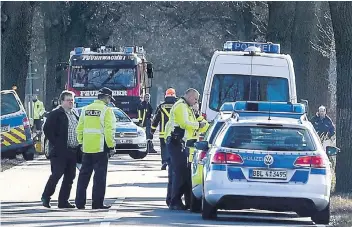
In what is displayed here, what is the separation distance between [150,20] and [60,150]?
3669 cm

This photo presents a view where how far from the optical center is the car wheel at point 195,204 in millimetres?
17497

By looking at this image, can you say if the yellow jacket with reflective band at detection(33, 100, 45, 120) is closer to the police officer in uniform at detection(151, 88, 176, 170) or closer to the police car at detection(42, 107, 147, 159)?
the police car at detection(42, 107, 147, 159)

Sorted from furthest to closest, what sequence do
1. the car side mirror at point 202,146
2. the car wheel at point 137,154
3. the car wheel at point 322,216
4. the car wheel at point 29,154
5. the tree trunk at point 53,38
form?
1. the tree trunk at point 53,38
2. the car wheel at point 137,154
3. the car wheel at point 29,154
4. the car side mirror at point 202,146
5. the car wheel at point 322,216

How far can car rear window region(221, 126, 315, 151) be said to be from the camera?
51.4 feet

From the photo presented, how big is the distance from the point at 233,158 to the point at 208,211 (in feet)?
3.02

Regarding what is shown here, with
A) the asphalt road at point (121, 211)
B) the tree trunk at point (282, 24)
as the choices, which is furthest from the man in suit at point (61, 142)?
the tree trunk at point (282, 24)

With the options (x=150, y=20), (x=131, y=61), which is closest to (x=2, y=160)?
(x=131, y=61)

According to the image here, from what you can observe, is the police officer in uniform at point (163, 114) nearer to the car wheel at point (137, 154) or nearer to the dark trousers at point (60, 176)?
the dark trousers at point (60, 176)

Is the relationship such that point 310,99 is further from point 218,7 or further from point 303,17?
point 218,7

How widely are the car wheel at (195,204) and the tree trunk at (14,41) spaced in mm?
19090

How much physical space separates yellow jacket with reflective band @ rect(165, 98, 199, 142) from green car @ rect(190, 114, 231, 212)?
1.85ft

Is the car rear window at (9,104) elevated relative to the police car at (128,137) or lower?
elevated

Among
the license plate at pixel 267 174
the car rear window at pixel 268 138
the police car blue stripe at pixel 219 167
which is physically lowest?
the license plate at pixel 267 174

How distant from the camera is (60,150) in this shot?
18344 millimetres
